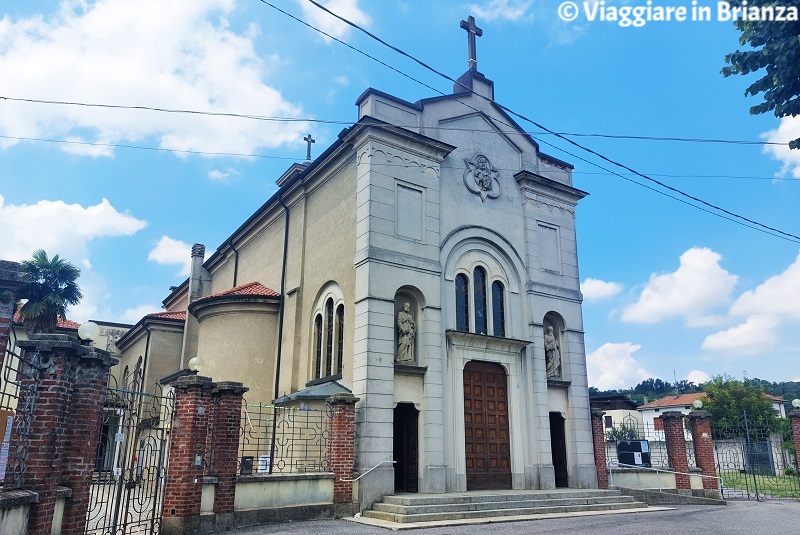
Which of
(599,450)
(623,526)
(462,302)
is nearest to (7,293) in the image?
(623,526)

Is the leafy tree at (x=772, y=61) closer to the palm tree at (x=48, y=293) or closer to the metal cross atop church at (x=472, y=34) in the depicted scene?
the metal cross atop church at (x=472, y=34)

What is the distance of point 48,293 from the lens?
23.3 metres

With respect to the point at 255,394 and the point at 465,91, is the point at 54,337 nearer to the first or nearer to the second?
the point at 255,394

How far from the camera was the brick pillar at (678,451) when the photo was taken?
20391mm

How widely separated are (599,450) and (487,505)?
24.1ft

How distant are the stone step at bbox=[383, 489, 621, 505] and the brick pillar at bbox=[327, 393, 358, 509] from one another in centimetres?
112

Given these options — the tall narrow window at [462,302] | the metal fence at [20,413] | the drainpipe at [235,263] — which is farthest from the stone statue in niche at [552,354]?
the metal fence at [20,413]

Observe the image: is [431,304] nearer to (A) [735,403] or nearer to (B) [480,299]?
(B) [480,299]

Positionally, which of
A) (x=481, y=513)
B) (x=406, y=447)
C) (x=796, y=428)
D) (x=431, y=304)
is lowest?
(x=481, y=513)

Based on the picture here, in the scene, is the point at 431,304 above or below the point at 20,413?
above

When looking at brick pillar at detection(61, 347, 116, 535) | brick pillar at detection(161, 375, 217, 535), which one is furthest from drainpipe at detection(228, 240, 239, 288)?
brick pillar at detection(61, 347, 116, 535)

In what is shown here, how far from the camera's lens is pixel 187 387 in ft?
38.9

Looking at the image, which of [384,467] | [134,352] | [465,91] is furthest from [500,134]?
[134,352]

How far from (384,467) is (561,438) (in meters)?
7.36
